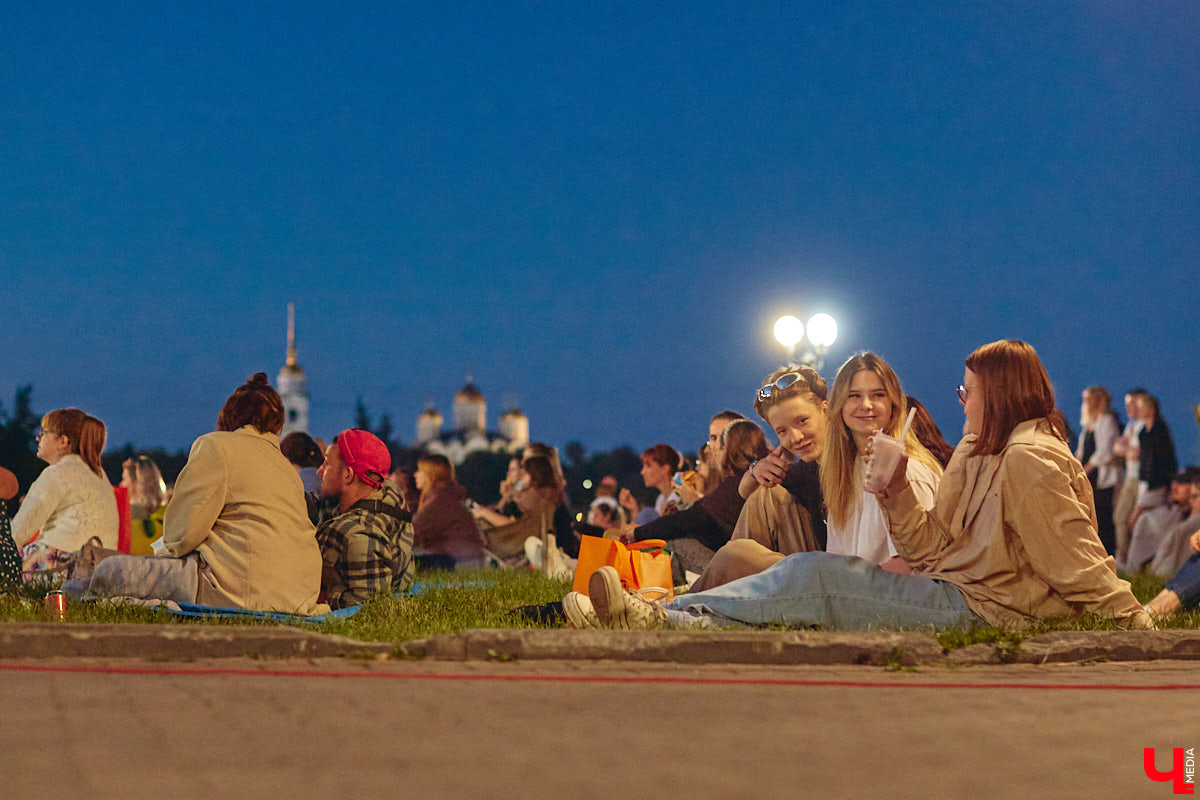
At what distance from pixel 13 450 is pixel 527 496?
55.8 m

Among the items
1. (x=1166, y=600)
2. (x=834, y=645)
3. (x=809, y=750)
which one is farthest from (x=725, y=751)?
(x=1166, y=600)

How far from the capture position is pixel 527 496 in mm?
14844

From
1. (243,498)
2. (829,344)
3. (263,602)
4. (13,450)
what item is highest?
(13,450)

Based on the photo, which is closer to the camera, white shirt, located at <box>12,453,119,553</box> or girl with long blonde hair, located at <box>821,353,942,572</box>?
girl with long blonde hair, located at <box>821,353,942,572</box>

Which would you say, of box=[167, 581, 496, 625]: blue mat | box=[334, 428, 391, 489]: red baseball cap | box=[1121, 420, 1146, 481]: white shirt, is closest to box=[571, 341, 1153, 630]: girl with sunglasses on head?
box=[167, 581, 496, 625]: blue mat

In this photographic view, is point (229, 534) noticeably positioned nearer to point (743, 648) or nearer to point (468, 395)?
point (743, 648)

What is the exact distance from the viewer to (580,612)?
6.90 metres

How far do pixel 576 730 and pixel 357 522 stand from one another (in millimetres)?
3975

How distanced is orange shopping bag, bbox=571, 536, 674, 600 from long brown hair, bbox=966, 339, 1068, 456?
6.65 ft

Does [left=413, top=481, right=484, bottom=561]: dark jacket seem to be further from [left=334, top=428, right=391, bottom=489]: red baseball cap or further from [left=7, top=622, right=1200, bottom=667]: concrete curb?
[left=7, top=622, right=1200, bottom=667]: concrete curb

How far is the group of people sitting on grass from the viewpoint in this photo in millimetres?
6598

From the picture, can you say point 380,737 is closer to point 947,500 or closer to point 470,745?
point 470,745

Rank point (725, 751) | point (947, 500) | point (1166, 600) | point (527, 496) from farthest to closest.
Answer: point (527, 496) < point (1166, 600) < point (947, 500) < point (725, 751)

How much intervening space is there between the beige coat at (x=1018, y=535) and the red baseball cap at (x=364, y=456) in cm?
314
